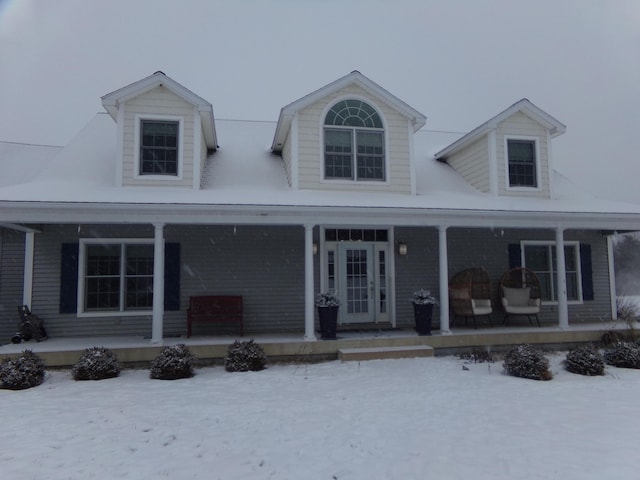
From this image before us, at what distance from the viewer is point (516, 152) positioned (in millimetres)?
10859

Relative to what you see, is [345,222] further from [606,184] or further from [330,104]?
[606,184]

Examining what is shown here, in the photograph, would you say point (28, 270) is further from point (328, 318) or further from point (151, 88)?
point (328, 318)

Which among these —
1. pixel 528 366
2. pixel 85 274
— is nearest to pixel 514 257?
pixel 528 366

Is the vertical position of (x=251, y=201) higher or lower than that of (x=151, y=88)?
lower

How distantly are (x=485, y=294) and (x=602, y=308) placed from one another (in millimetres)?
3396

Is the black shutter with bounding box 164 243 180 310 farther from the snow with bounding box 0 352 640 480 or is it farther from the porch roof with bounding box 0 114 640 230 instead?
the snow with bounding box 0 352 640 480

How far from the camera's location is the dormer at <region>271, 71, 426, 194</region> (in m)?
9.74

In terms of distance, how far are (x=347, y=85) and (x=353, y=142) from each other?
127cm

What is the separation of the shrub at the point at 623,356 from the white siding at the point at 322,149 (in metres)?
4.86

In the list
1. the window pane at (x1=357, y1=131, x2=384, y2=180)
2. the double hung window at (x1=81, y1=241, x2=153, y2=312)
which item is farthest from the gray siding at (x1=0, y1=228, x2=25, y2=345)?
the window pane at (x1=357, y1=131, x2=384, y2=180)

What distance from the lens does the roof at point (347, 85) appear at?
9750 millimetres

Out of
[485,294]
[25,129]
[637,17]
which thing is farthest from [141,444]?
[25,129]

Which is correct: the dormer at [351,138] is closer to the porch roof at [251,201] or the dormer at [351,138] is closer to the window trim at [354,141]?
the window trim at [354,141]

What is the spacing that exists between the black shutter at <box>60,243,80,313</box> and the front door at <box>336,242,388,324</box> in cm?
545
